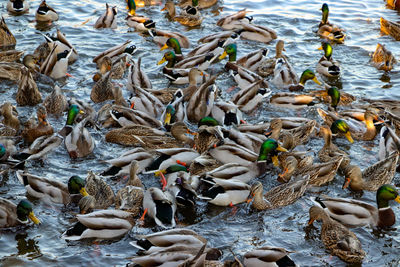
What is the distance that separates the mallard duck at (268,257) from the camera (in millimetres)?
6953

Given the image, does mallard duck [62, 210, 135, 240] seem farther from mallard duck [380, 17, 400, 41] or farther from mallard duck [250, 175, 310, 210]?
mallard duck [380, 17, 400, 41]

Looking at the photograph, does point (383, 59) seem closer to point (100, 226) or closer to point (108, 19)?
point (108, 19)

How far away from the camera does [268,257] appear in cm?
696

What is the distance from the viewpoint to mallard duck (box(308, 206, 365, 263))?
7.34m

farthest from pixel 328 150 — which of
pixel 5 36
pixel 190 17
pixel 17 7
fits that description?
pixel 17 7

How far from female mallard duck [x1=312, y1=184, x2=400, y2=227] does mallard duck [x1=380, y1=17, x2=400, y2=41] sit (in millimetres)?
7453

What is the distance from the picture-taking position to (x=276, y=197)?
849cm

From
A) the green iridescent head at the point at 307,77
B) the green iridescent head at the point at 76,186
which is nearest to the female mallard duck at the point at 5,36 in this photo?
the green iridescent head at the point at 76,186

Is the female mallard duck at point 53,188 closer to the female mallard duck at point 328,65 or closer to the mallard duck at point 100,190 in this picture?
the mallard duck at point 100,190

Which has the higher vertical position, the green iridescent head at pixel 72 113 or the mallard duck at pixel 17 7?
the mallard duck at pixel 17 7

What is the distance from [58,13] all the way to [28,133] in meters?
6.62

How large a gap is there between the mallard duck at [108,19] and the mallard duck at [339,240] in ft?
27.8

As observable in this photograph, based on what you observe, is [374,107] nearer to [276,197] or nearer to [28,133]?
[276,197]

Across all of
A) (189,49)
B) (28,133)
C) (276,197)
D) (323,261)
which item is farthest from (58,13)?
(323,261)
